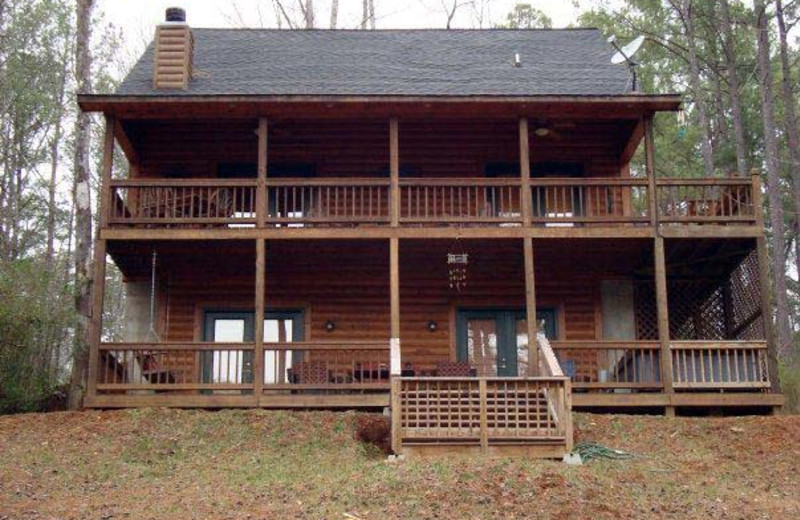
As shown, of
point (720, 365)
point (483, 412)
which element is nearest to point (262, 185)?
point (483, 412)

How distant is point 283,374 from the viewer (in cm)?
1553

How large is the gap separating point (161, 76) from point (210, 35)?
4.06m

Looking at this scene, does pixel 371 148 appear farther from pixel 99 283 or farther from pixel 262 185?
pixel 99 283

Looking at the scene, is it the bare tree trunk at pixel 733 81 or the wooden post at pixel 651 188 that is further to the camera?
the bare tree trunk at pixel 733 81

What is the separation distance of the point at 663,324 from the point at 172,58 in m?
9.50

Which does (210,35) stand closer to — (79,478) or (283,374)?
(283,374)

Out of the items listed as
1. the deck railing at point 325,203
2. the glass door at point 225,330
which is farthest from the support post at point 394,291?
the glass door at point 225,330

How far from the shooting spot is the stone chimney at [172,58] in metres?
16.9

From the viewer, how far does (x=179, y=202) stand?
16812mm

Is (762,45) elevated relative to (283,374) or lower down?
elevated

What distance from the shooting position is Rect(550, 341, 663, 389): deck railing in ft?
48.7

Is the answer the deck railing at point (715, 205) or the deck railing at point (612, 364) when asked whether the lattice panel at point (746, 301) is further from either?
the deck railing at point (612, 364)

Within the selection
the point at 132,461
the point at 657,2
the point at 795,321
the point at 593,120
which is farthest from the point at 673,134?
the point at 132,461

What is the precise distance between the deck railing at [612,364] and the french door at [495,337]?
750 mm
